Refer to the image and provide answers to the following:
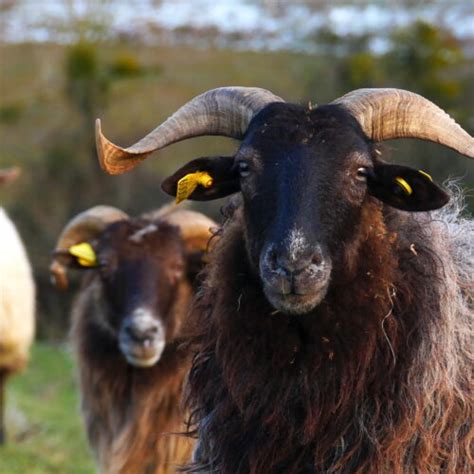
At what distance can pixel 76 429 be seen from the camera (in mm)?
12414

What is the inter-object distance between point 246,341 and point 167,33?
32.2 meters

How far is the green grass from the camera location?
33.8 feet

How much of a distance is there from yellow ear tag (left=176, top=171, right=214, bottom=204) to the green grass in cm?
579

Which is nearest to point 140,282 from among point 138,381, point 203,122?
point 138,381

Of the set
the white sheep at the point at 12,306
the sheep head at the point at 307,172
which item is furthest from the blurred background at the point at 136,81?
the sheep head at the point at 307,172

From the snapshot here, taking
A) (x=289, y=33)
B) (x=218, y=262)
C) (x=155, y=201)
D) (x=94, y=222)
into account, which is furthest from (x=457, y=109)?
(x=218, y=262)

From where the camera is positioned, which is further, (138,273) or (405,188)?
(138,273)

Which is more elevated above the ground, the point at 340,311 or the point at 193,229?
the point at 340,311

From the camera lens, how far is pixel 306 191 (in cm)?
425

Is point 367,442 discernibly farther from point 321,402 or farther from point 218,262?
point 218,262

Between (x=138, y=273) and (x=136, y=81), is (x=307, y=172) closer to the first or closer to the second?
(x=138, y=273)

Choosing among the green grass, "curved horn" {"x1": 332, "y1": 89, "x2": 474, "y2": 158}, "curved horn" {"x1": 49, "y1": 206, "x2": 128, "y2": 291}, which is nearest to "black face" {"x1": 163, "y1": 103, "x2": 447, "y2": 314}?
"curved horn" {"x1": 332, "y1": 89, "x2": 474, "y2": 158}

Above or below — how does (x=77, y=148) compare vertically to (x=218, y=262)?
below

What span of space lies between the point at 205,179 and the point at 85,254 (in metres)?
3.14
